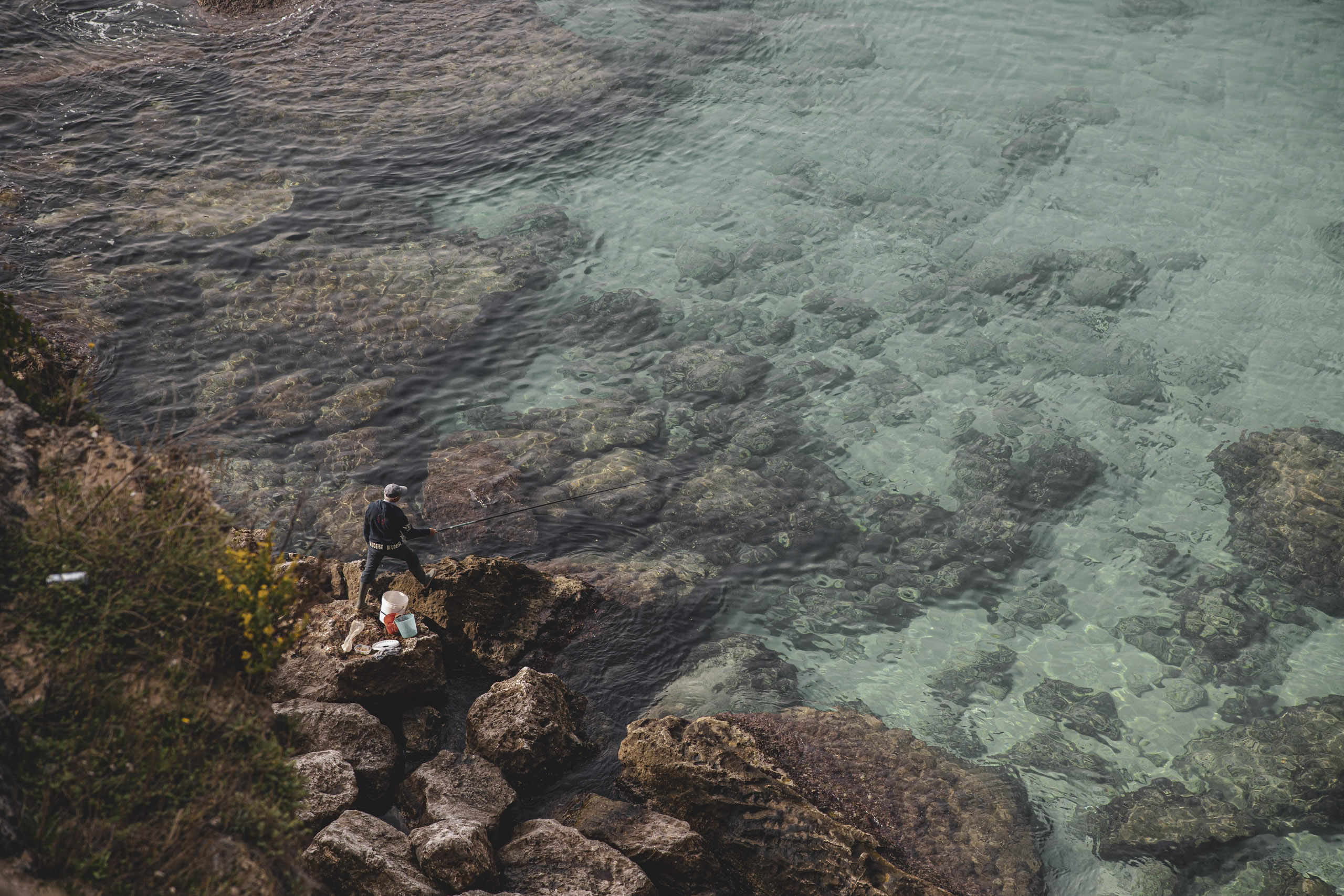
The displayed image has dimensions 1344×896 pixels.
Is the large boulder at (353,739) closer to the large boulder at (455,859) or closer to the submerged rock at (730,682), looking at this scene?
the large boulder at (455,859)

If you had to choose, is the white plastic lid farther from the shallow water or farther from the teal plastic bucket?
the shallow water

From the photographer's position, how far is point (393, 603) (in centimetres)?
963

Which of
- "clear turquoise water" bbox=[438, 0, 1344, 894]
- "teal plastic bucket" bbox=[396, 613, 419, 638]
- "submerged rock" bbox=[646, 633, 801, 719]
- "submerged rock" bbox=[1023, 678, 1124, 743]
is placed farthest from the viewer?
"clear turquoise water" bbox=[438, 0, 1344, 894]

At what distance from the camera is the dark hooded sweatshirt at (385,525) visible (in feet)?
32.0

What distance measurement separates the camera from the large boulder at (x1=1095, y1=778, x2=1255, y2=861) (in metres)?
9.56

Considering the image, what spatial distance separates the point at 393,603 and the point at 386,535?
0.82m

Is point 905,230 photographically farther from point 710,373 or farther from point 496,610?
point 496,610

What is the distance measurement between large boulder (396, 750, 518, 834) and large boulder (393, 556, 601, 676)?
5.19ft

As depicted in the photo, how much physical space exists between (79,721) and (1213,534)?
15.0m

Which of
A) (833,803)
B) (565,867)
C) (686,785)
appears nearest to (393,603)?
(565,867)

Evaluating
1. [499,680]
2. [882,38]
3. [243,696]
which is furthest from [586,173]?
[243,696]

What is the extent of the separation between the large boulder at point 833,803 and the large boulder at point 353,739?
2563 mm

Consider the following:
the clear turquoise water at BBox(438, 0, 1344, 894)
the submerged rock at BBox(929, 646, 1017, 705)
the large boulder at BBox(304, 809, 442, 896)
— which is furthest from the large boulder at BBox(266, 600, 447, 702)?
the submerged rock at BBox(929, 646, 1017, 705)

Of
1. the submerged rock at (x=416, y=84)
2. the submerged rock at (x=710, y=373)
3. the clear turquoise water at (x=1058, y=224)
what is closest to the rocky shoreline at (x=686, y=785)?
the clear turquoise water at (x=1058, y=224)
